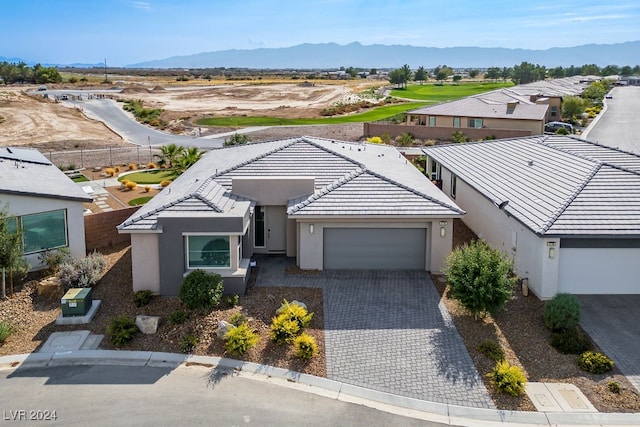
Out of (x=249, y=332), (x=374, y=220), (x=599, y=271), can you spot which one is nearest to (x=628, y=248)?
(x=599, y=271)

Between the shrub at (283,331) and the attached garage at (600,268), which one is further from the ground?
the attached garage at (600,268)

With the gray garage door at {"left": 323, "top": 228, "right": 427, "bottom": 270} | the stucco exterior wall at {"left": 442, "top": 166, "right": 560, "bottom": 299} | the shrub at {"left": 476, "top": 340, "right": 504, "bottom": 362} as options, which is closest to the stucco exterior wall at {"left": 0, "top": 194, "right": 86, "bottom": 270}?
the gray garage door at {"left": 323, "top": 228, "right": 427, "bottom": 270}

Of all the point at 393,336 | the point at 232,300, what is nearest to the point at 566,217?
the point at 393,336

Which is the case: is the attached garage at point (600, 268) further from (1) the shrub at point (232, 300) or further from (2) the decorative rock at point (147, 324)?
(2) the decorative rock at point (147, 324)

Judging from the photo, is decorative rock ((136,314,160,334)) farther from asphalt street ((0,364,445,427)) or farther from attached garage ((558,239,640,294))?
attached garage ((558,239,640,294))

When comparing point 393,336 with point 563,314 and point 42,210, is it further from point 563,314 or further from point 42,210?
point 42,210

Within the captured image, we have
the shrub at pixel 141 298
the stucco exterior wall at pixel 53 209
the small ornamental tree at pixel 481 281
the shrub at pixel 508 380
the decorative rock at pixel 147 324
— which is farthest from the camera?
the stucco exterior wall at pixel 53 209

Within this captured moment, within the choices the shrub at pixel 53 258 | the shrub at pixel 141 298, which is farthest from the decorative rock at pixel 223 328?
the shrub at pixel 53 258
